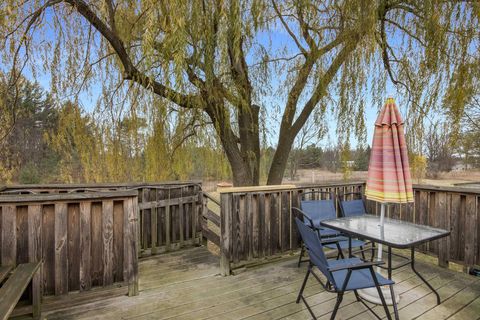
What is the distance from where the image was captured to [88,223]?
252 cm

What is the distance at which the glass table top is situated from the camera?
230cm

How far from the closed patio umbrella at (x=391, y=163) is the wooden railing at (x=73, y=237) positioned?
7.42 feet

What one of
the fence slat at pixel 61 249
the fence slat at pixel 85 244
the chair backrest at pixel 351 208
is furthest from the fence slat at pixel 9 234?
the chair backrest at pixel 351 208

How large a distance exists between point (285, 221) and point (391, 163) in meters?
1.59

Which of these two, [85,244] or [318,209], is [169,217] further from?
[318,209]

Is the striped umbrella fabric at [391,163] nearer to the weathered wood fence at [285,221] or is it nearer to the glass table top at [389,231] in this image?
the glass table top at [389,231]

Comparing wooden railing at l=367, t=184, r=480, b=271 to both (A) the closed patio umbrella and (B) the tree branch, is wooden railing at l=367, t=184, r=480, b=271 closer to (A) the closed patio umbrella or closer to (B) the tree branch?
(A) the closed patio umbrella

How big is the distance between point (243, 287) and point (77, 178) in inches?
168

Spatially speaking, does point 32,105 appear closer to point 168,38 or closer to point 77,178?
point 77,178

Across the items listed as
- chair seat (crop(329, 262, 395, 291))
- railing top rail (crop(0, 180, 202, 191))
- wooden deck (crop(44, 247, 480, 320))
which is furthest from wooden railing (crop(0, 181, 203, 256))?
chair seat (crop(329, 262, 395, 291))

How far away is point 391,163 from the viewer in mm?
2492

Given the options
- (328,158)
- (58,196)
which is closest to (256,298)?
(58,196)

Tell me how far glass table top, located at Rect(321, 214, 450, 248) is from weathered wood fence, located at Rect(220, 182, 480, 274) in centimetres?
84

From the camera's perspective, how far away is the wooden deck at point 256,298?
2.35 m
